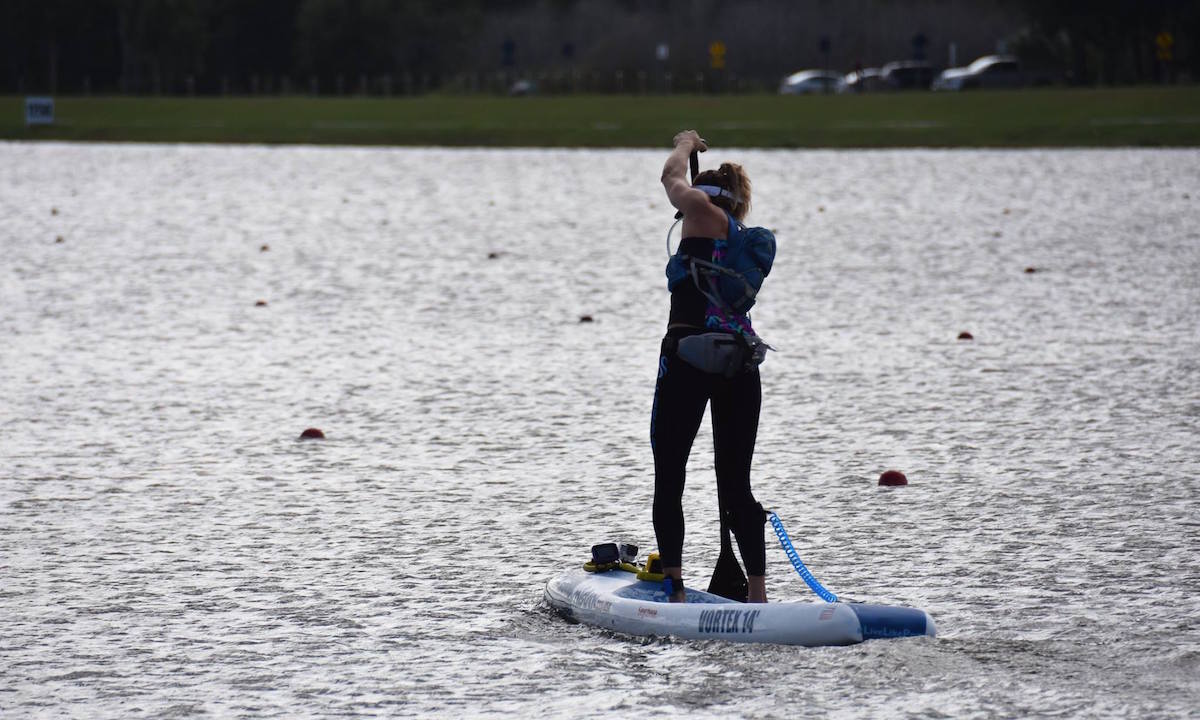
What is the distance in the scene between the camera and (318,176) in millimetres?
30984

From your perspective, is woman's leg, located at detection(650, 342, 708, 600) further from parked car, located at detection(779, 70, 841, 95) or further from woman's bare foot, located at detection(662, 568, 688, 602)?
parked car, located at detection(779, 70, 841, 95)

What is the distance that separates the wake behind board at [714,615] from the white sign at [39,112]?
145 feet

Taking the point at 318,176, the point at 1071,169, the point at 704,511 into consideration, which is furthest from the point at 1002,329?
the point at 318,176

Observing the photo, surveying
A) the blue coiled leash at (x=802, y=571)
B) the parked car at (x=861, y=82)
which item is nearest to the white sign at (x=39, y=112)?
the parked car at (x=861, y=82)

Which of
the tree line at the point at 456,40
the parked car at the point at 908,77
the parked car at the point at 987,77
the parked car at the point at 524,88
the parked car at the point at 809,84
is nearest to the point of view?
the parked car at the point at 987,77

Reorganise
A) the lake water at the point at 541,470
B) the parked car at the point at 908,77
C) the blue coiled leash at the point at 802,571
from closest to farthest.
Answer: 1. the lake water at the point at 541,470
2. the blue coiled leash at the point at 802,571
3. the parked car at the point at 908,77

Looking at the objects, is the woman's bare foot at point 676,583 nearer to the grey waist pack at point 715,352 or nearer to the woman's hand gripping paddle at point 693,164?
the grey waist pack at point 715,352

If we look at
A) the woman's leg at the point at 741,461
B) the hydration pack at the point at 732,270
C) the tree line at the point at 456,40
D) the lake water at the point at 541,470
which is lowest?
the lake water at the point at 541,470

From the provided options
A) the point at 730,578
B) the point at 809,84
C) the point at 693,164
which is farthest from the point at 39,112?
the point at 730,578

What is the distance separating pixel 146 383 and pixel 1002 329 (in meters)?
6.21

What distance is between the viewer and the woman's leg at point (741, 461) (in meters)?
6.28

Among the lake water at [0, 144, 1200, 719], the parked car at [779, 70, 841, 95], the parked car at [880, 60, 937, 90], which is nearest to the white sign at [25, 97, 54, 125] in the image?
the lake water at [0, 144, 1200, 719]

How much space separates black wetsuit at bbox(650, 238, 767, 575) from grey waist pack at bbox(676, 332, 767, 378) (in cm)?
9

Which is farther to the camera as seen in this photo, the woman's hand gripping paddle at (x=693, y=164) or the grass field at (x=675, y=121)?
the grass field at (x=675, y=121)
